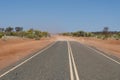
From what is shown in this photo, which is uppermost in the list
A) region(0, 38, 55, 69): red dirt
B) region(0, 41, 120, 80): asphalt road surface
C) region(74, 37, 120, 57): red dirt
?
region(0, 41, 120, 80): asphalt road surface

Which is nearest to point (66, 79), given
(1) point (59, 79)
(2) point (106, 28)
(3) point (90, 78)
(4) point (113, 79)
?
(1) point (59, 79)

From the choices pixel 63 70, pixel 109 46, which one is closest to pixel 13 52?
pixel 63 70

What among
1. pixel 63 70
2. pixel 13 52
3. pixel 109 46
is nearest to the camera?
pixel 63 70

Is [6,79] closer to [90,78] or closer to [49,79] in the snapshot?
[49,79]

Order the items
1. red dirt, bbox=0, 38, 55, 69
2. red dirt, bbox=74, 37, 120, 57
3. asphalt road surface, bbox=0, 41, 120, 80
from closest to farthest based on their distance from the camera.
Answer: asphalt road surface, bbox=0, 41, 120, 80
red dirt, bbox=0, 38, 55, 69
red dirt, bbox=74, 37, 120, 57

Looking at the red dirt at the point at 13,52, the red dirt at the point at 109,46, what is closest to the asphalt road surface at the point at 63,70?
the red dirt at the point at 13,52

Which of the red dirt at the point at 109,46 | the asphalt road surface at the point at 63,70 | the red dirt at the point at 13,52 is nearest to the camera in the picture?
the asphalt road surface at the point at 63,70

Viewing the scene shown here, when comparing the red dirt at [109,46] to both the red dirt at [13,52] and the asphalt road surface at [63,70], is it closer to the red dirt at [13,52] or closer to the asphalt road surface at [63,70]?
the red dirt at [13,52]

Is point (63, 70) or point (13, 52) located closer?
point (63, 70)

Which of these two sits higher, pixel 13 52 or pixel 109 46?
pixel 13 52

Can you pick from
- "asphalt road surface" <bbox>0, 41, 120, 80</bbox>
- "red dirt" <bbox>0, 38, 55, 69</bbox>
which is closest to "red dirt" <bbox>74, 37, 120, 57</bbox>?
"red dirt" <bbox>0, 38, 55, 69</bbox>

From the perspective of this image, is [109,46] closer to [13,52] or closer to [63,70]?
[13,52]

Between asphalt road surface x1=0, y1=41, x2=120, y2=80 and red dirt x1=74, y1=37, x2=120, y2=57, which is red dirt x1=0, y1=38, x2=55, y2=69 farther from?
red dirt x1=74, y1=37, x2=120, y2=57

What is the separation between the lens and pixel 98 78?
1280 centimetres
